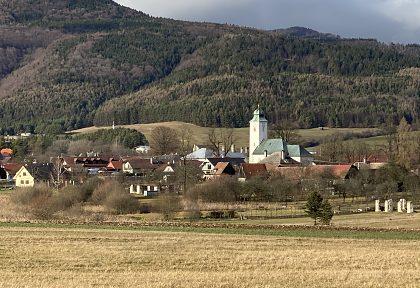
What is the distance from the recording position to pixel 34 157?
13412 cm

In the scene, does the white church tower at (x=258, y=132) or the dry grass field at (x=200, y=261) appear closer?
the dry grass field at (x=200, y=261)

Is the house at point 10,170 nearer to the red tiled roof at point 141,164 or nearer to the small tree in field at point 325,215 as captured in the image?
the red tiled roof at point 141,164

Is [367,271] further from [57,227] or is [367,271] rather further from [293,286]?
[57,227]

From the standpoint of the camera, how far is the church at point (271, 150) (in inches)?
4328

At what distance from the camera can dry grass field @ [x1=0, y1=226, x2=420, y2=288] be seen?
26484 mm

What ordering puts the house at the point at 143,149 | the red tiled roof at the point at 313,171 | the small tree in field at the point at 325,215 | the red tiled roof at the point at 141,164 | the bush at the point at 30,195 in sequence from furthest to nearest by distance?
1. the house at the point at 143,149
2. the red tiled roof at the point at 141,164
3. the red tiled roof at the point at 313,171
4. the bush at the point at 30,195
5. the small tree in field at the point at 325,215

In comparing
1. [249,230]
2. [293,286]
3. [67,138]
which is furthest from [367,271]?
[67,138]

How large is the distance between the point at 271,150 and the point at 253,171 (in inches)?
837

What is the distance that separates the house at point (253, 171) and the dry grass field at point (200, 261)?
1833 inches

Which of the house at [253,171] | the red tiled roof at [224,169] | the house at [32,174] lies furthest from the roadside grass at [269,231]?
the house at [32,174]

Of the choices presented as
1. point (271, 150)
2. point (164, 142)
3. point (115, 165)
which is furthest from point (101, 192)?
point (164, 142)

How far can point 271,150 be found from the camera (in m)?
116

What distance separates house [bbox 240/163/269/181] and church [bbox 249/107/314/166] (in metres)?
7.62

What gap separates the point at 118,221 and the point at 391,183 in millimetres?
33267
